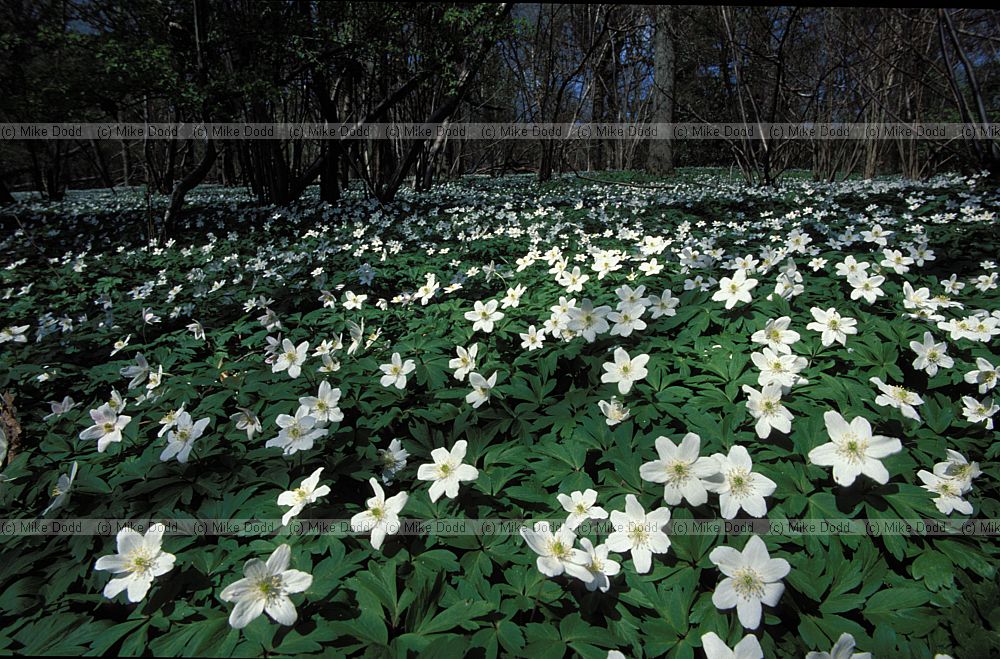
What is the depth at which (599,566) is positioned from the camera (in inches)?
45.8

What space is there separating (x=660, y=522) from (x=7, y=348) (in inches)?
179

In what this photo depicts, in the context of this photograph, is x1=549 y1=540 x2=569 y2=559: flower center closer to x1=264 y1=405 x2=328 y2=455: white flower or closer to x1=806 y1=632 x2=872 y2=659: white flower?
x1=806 y1=632 x2=872 y2=659: white flower

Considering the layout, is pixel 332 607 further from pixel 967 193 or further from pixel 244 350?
pixel 967 193

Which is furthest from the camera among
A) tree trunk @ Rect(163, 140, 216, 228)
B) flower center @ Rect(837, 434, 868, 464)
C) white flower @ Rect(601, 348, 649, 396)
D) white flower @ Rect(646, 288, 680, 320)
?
tree trunk @ Rect(163, 140, 216, 228)

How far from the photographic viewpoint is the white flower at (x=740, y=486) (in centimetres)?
119

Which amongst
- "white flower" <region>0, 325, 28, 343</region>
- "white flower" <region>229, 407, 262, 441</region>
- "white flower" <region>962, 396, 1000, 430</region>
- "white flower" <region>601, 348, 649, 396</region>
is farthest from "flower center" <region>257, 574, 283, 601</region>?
"white flower" <region>0, 325, 28, 343</region>

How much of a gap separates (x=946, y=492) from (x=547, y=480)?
1.08 metres

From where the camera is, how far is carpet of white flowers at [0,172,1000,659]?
1095 mm

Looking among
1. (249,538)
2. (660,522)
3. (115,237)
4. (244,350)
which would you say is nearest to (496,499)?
(660,522)

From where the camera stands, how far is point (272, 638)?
A: 1.06m

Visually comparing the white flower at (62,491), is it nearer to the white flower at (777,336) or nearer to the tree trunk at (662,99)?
the white flower at (777,336)

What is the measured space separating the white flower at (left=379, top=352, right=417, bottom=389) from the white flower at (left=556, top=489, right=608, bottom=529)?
0.83 metres

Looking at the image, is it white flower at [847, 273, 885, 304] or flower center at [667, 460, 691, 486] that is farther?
white flower at [847, 273, 885, 304]

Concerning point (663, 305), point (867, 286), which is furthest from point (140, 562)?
point (867, 286)
